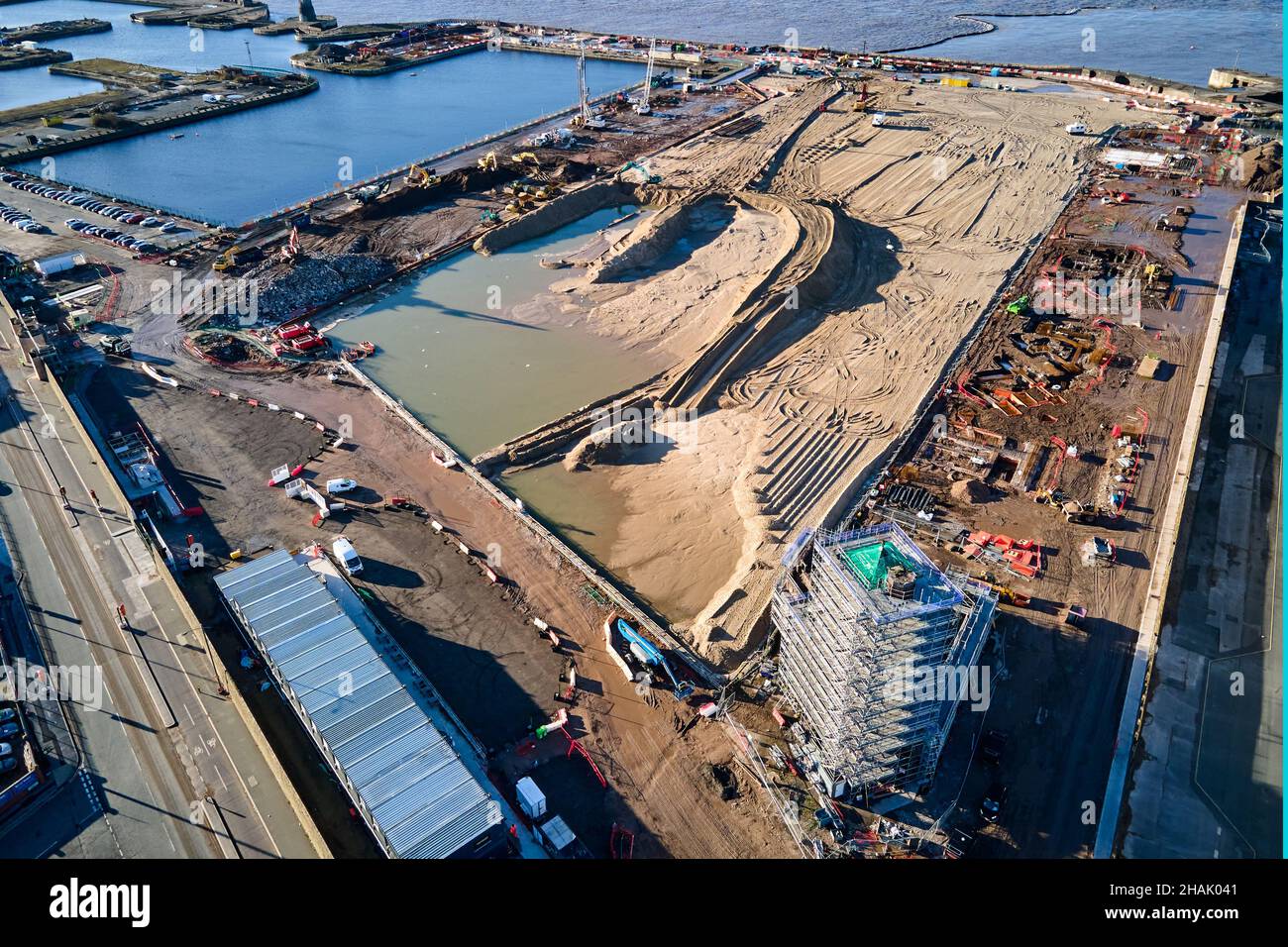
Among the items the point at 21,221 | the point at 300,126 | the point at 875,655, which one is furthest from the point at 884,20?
the point at 875,655

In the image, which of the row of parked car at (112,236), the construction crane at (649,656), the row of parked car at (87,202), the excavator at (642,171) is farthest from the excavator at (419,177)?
the construction crane at (649,656)

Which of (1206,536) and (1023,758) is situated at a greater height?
(1206,536)

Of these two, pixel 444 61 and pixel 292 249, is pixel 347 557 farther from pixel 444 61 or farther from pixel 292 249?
pixel 444 61

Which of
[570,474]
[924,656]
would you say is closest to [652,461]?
[570,474]

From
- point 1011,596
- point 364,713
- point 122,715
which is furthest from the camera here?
point 1011,596

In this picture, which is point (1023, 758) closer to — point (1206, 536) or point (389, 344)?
point (1206, 536)
